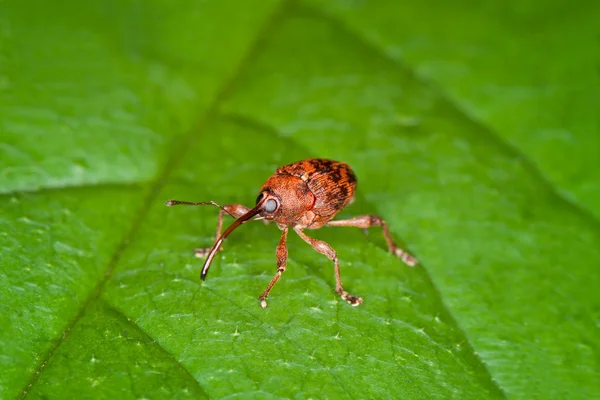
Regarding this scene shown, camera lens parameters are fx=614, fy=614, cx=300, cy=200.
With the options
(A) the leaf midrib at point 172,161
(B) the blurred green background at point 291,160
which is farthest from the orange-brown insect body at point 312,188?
(A) the leaf midrib at point 172,161

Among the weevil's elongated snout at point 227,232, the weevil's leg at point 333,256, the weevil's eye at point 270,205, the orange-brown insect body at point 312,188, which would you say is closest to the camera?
the weevil's elongated snout at point 227,232

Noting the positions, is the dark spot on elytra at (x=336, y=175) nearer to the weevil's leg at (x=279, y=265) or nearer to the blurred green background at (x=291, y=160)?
the blurred green background at (x=291, y=160)

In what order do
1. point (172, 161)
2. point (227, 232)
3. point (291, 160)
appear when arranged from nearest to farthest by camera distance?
1. point (227, 232)
2. point (172, 161)
3. point (291, 160)

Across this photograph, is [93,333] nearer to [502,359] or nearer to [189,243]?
[189,243]

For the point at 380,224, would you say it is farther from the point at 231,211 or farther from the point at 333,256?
the point at 231,211

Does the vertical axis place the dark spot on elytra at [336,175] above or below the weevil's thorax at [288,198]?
above

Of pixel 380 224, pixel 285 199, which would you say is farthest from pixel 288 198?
pixel 380 224
